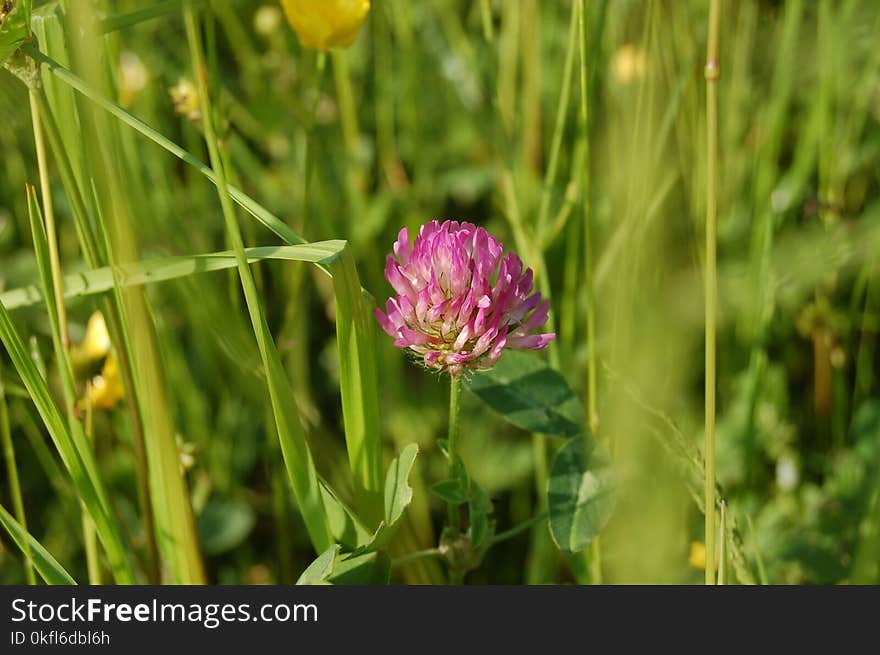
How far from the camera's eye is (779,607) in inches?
21.3

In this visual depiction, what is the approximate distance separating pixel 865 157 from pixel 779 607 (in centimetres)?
76

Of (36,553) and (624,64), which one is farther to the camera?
(624,64)

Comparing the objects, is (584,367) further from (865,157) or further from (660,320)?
(660,320)

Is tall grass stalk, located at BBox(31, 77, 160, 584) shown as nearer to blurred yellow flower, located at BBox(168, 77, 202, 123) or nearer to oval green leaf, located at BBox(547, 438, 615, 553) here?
blurred yellow flower, located at BBox(168, 77, 202, 123)

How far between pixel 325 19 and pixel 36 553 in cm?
43

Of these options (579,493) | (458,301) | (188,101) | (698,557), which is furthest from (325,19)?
(698,557)

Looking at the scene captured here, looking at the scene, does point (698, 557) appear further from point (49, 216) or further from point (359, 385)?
point (49, 216)

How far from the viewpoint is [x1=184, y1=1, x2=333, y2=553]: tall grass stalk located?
1.49 ft

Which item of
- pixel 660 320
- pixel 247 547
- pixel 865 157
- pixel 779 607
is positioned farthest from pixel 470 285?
pixel 865 157

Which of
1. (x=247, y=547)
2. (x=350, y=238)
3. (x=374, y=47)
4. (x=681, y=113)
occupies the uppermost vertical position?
(x=374, y=47)

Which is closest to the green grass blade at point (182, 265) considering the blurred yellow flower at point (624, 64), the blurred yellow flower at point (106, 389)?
the blurred yellow flower at point (106, 389)

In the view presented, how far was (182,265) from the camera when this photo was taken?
0.56 metres

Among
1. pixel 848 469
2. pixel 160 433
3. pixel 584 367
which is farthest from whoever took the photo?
pixel 584 367

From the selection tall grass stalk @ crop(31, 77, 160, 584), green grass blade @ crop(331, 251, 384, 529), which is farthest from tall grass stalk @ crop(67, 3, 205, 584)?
green grass blade @ crop(331, 251, 384, 529)
